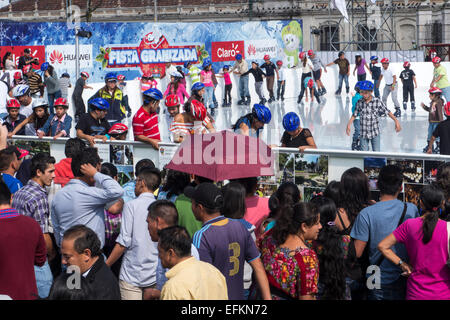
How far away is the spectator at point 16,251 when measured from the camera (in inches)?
168

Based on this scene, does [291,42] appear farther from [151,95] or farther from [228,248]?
[228,248]

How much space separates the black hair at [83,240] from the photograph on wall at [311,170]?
277 centimetres

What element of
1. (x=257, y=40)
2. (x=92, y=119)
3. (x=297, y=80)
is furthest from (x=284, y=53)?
(x=92, y=119)

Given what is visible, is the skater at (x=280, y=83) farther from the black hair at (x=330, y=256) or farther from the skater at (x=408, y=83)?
the black hair at (x=330, y=256)

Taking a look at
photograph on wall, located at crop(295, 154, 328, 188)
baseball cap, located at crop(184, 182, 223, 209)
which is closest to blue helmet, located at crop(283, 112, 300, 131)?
photograph on wall, located at crop(295, 154, 328, 188)

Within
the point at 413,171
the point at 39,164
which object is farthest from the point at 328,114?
the point at 39,164

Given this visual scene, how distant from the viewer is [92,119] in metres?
7.92

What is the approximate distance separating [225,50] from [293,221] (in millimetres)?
27804

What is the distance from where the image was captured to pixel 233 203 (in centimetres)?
461

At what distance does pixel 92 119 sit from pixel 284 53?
26.7 m

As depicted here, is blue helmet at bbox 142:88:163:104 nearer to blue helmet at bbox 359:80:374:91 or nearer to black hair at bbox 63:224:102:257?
blue helmet at bbox 359:80:374:91

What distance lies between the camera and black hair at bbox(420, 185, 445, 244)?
4.30m

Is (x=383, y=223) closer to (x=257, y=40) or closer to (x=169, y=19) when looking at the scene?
(x=257, y=40)

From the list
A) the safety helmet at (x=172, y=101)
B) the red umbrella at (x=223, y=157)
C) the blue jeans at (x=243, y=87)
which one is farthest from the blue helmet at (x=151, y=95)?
the blue jeans at (x=243, y=87)
